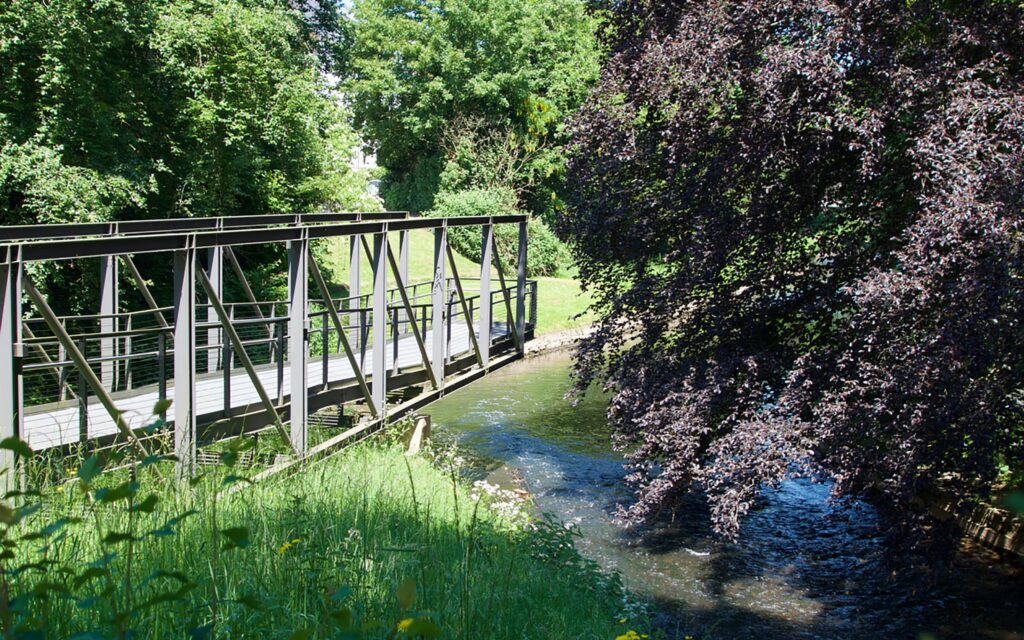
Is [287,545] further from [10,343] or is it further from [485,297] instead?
[485,297]

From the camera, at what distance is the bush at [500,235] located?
35500mm

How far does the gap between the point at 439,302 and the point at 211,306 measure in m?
3.33

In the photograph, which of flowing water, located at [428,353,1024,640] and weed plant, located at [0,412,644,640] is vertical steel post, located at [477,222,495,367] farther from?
weed plant, located at [0,412,644,640]

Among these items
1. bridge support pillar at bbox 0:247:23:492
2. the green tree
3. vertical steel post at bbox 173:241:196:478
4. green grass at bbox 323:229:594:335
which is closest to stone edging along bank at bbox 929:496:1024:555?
vertical steel post at bbox 173:241:196:478

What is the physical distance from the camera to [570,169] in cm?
1227

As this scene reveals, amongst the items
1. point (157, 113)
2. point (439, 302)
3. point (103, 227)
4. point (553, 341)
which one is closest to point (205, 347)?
point (103, 227)

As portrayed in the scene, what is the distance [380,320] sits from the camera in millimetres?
10578

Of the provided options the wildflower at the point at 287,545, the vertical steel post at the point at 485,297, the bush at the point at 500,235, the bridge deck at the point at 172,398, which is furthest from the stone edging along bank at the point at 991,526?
the bush at the point at 500,235

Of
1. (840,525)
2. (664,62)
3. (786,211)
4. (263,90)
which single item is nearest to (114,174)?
(263,90)

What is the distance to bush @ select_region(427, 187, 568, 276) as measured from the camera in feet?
116

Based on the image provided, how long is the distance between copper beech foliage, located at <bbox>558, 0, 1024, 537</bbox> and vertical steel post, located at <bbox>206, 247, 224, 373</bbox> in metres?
4.72

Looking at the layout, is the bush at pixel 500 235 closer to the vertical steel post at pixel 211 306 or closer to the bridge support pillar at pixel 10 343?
the vertical steel post at pixel 211 306

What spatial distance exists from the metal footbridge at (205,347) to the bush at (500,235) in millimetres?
17828

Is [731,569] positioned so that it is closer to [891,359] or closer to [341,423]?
[891,359]
